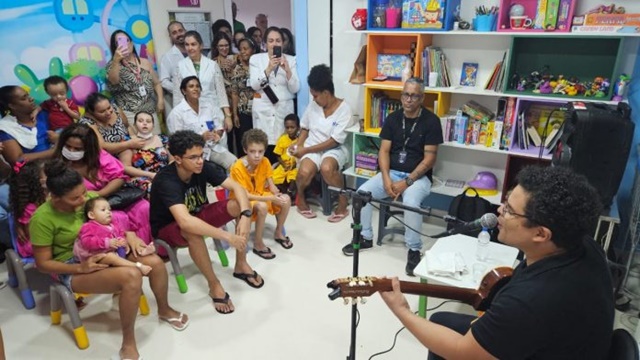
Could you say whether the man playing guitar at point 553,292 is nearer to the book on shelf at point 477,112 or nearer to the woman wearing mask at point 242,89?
the book on shelf at point 477,112

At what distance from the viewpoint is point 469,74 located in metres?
3.30

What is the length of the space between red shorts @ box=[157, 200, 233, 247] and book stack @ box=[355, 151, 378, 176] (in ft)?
4.55

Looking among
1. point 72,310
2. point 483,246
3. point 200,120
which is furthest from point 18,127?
point 483,246

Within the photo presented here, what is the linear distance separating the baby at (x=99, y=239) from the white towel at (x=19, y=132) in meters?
1.25

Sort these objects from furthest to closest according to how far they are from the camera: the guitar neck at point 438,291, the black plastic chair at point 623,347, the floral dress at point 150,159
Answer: the floral dress at point 150,159 < the guitar neck at point 438,291 < the black plastic chair at point 623,347

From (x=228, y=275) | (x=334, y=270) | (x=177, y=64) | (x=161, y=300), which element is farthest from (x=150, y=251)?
(x=177, y=64)

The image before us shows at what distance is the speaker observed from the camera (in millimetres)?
2275

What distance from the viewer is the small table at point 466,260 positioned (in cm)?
214

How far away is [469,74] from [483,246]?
150 cm

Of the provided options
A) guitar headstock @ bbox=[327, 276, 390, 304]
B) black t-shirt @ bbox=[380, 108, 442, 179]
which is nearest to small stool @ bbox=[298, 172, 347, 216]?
black t-shirt @ bbox=[380, 108, 442, 179]

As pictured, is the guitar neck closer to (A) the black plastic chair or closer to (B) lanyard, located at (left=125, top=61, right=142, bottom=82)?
(A) the black plastic chair

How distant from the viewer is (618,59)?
2.67 metres

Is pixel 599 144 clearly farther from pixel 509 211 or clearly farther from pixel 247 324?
pixel 247 324

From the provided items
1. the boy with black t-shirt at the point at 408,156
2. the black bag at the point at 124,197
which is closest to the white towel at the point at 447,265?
the boy with black t-shirt at the point at 408,156
